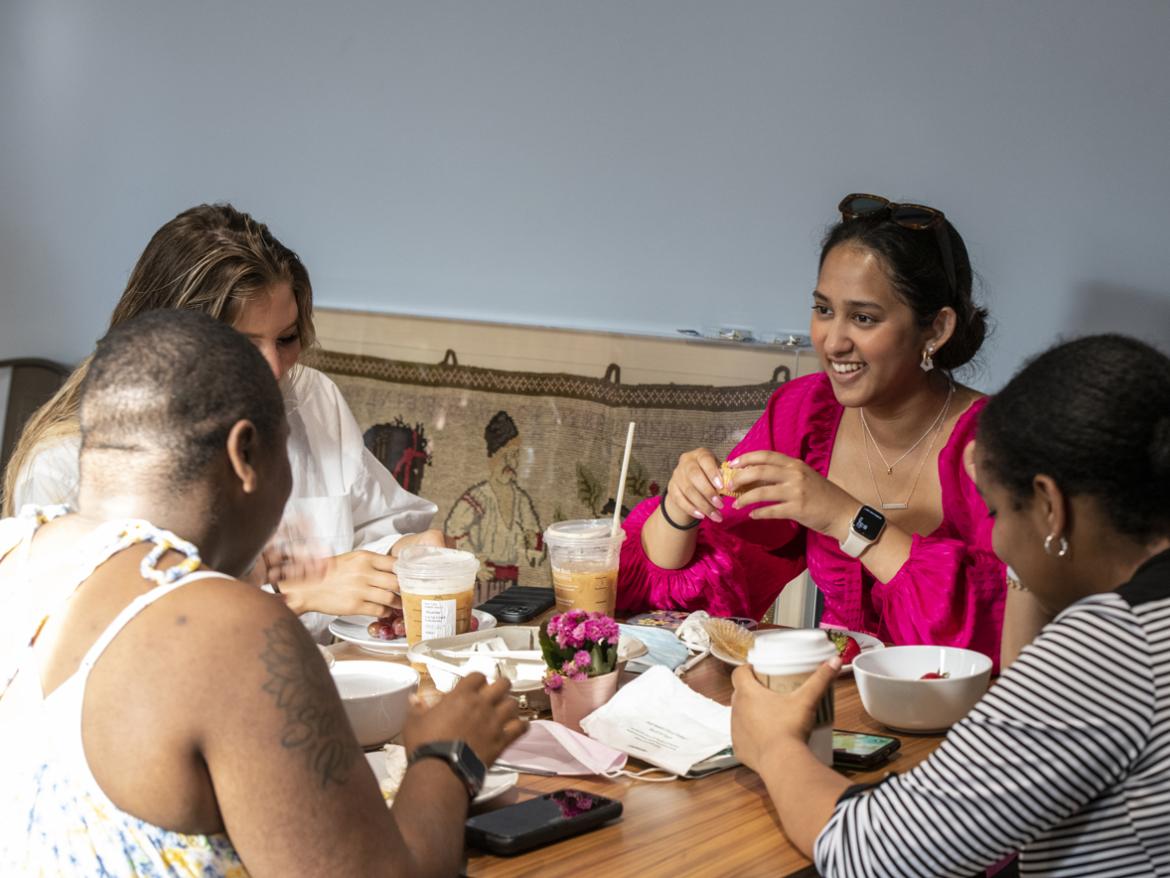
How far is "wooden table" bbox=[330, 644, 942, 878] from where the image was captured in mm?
1254

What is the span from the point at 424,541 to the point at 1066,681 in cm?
139

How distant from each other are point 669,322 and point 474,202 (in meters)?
0.81

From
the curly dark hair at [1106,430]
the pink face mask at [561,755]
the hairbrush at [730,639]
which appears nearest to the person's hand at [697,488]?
the hairbrush at [730,639]

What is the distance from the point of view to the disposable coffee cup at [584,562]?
6.73ft

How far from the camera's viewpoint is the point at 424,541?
2.30 meters

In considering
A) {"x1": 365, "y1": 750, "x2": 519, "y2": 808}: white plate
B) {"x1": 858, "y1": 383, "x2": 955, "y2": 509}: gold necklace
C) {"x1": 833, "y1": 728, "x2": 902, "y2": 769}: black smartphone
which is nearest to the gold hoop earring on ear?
{"x1": 833, "y1": 728, "x2": 902, "y2": 769}: black smartphone

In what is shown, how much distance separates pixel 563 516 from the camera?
3.59m

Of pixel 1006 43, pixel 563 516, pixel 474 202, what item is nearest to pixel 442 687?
pixel 563 516

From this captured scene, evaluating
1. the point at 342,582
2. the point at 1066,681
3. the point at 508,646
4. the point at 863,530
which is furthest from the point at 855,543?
the point at 1066,681

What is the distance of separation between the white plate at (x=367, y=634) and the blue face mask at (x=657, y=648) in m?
0.24

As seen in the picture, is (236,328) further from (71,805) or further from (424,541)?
(71,805)

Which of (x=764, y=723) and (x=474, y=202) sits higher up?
(x=474, y=202)

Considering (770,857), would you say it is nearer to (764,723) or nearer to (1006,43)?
(764,723)

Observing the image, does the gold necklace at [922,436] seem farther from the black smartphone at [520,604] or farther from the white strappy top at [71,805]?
the white strappy top at [71,805]
